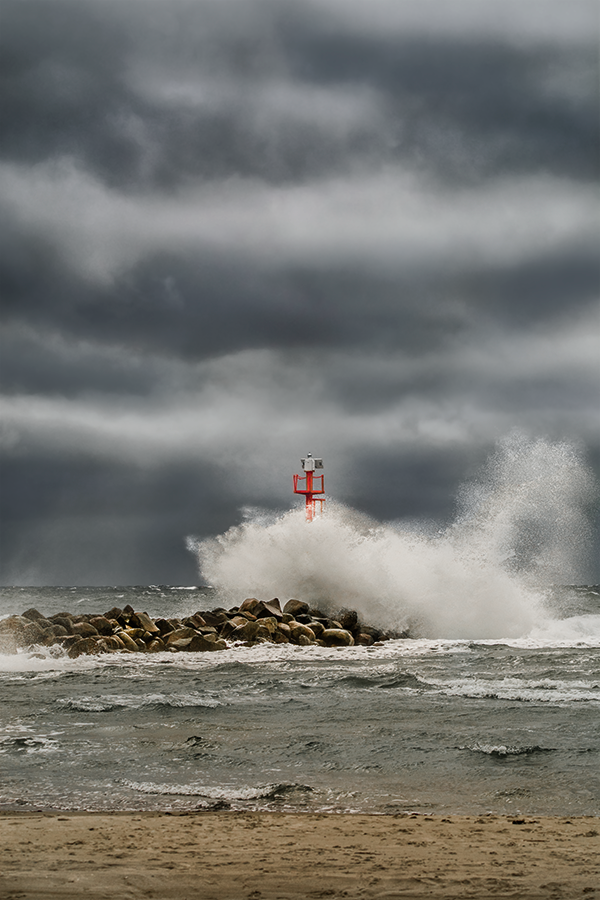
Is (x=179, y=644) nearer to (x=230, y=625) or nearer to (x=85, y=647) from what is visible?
(x=230, y=625)

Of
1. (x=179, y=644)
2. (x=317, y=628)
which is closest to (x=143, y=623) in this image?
(x=179, y=644)

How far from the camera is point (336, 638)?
67.2 ft

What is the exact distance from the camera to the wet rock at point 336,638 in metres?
20.5

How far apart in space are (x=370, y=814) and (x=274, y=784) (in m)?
1.11

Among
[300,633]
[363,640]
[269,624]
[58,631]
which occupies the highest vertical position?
[269,624]

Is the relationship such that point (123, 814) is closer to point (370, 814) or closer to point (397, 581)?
point (370, 814)

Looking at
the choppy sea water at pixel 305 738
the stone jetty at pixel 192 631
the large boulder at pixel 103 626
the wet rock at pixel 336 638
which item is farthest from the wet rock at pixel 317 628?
the choppy sea water at pixel 305 738

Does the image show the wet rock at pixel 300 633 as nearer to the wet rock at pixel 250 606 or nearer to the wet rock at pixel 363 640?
the wet rock at pixel 363 640

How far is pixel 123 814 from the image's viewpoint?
19.2 feet

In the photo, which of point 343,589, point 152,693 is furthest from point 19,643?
point 343,589

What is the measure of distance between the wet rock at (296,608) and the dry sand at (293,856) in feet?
55.0

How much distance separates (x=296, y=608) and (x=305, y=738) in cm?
1405

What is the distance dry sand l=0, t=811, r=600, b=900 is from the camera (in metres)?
4.27

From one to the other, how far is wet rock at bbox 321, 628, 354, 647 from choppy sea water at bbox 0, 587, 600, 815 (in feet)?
16.6
